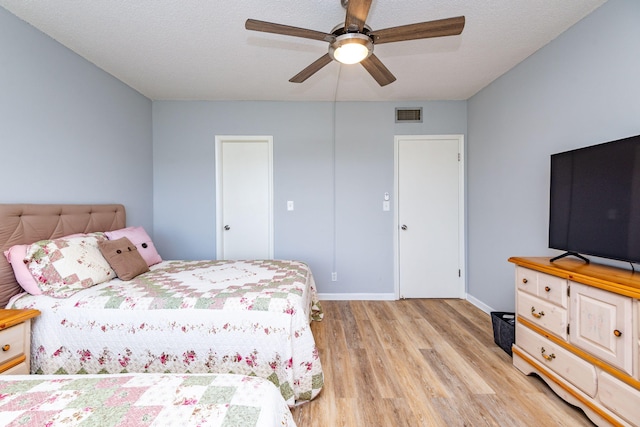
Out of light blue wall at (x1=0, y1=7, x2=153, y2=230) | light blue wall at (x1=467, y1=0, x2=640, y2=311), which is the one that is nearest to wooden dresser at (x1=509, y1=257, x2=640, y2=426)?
light blue wall at (x1=467, y1=0, x2=640, y2=311)

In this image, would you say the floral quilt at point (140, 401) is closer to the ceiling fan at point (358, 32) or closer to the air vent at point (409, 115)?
the ceiling fan at point (358, 32)

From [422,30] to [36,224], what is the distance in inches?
114

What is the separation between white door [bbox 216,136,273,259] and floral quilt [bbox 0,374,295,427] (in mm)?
2602

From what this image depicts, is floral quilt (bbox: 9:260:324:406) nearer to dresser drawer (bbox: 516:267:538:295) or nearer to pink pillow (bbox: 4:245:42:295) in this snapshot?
pink pillow (bbox: 4:245:42:295)

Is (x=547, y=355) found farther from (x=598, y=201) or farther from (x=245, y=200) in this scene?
(x=245, y=200)

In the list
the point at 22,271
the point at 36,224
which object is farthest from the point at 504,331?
the point at 36,224

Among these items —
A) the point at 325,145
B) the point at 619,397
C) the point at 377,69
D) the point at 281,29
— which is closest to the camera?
the point at 619,397

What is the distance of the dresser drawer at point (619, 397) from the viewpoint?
1266 mm

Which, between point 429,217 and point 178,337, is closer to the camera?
point 178,337

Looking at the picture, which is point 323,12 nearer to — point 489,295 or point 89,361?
point 89,361

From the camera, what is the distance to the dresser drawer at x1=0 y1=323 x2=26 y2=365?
1.40 meters

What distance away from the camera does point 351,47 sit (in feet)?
5.39

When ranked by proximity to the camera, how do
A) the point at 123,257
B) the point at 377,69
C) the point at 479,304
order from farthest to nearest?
the point at 479,304, the point at 123,257, the point at 377,69

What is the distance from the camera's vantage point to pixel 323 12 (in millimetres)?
1899
